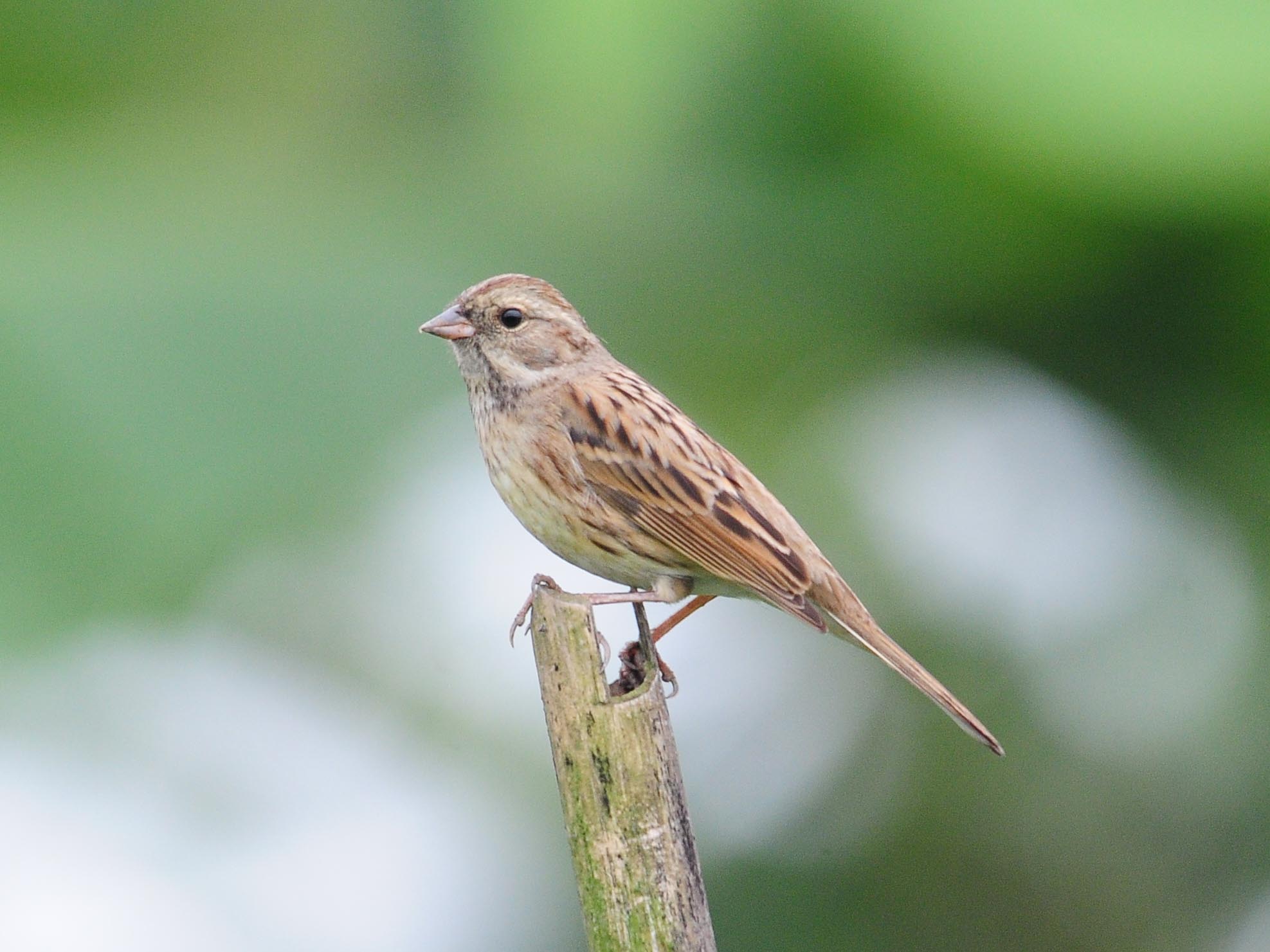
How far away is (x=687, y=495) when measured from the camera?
3.62 metres

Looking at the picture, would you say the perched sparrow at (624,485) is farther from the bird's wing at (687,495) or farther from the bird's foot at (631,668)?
the bird's foot at (631,668)

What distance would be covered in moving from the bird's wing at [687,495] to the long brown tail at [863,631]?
102mm

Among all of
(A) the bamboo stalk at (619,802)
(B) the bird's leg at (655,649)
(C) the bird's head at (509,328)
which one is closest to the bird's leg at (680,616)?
(B) the bird's leg at (655,649)

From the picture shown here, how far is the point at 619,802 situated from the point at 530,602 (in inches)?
28.1

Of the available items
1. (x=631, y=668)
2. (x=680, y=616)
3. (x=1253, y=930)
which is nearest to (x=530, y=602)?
(x=631, y=668)

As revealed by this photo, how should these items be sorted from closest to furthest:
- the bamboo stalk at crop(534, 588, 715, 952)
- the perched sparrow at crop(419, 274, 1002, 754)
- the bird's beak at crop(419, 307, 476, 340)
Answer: the bamboo stalk at crop(534, 588, 715, 952) → the perched sparrow at crop(419, 274, 1002, 754) → the bird's beak at crop(419, 307, 476, 340)

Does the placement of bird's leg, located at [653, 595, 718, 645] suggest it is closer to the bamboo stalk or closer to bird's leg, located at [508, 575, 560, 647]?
bird's leg, located at [508, 575, 560, 647]

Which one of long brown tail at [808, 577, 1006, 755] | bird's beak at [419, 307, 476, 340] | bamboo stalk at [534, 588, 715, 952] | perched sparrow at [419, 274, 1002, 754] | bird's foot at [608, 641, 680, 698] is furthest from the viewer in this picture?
bird's beak at [419, 307, 476, 340]

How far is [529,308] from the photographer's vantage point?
3.87 meters

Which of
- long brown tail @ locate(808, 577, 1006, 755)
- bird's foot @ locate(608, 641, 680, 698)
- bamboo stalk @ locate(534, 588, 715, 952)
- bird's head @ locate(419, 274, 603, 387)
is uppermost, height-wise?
bird's head @ locate(419, 274, 603, 387)

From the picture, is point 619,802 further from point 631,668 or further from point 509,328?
point 509,328

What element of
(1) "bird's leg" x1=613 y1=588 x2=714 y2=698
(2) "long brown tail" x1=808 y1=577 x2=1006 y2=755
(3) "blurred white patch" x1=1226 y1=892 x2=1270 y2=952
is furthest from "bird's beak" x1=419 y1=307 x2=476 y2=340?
(3) "blurred white patch" x1=1226 y1=892 x2=1270 y2=952

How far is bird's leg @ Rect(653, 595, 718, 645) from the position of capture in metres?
3.91

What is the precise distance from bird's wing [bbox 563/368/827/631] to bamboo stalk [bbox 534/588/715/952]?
0.87 m
